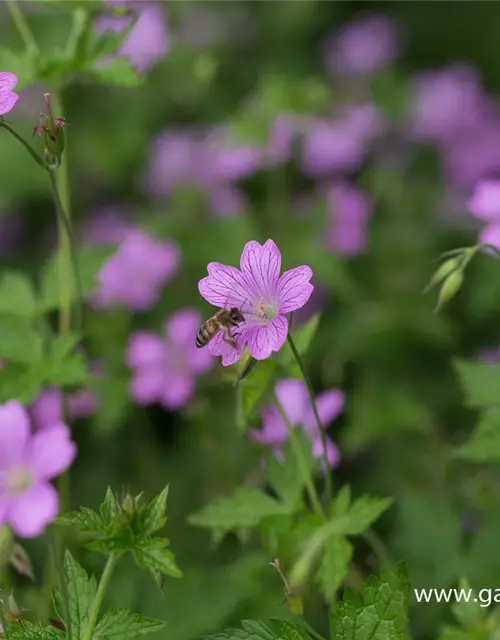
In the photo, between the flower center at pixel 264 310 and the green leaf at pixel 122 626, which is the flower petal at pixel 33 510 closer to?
the green leaf at pixel 122 626

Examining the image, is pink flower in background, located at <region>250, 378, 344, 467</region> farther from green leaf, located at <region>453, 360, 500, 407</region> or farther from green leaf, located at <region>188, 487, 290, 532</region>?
green leaf, located at <region>453, 360, 500, 407</region>

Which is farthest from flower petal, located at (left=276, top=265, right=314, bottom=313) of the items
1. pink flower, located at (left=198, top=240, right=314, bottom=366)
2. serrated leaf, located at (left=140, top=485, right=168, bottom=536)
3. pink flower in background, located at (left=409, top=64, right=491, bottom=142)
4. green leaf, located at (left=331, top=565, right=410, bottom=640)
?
pink flower in background, located at (left=409, top=64, right=491, bottom=142)

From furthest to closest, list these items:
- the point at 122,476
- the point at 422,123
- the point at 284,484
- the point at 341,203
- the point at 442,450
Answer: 1. the point at 422,123
2. the point at 341,203
3. the point at 122,476
4. the point at 442,450
5. the point at 284,484

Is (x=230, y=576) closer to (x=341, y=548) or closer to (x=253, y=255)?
(x=341, y=548)

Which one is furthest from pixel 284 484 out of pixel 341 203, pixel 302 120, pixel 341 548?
pixel 302 120

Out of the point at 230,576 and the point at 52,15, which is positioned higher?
the point at 52,15
